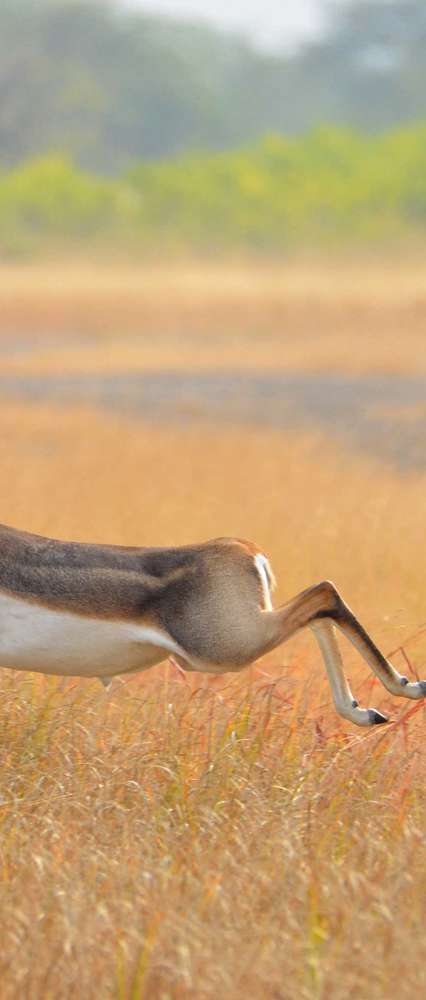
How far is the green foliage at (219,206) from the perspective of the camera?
62469 millimetres

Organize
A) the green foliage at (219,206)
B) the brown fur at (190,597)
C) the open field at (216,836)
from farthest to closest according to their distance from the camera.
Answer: the green foliage at (219,206), the brown fur at (190,597), the open field at (216,836)

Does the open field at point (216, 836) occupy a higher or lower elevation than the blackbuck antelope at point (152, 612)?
lower

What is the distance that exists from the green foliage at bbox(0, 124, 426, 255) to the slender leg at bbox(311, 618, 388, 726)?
5550cm

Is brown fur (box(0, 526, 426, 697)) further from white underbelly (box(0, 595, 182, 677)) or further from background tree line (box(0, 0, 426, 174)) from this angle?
background tree line (box(0, 0, 426, 174))

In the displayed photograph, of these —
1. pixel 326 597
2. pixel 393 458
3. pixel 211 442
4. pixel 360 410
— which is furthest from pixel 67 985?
pixel 360 410

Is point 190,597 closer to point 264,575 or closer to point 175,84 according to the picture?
point 264,575

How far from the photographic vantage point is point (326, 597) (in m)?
5.87

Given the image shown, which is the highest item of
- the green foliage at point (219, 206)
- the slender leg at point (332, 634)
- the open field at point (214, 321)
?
the green foliage at point (219, 206)

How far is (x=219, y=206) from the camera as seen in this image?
6481cm

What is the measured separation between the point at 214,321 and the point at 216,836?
36.2m

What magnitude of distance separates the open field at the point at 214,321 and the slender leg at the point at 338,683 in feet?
73.4

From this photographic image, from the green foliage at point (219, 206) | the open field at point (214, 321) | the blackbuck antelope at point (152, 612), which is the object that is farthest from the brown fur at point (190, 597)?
the green foliage at point (219, 206)

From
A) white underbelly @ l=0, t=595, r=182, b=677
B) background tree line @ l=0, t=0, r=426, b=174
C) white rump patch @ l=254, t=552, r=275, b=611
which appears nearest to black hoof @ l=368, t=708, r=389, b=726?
white rump patch @ l=254, t=552, r=275, b=611

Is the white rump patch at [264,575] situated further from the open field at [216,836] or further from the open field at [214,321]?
the open field at [214,321]
